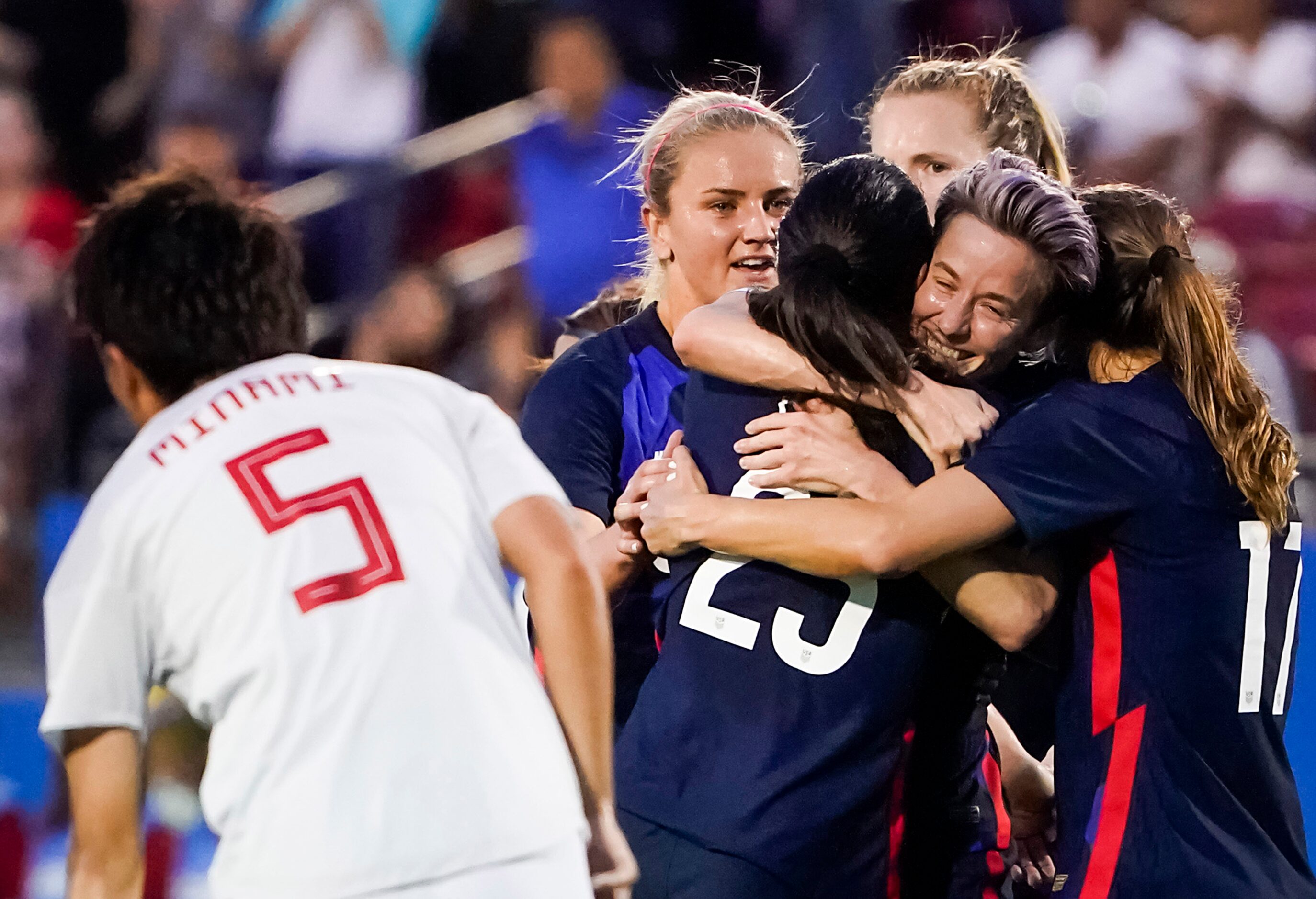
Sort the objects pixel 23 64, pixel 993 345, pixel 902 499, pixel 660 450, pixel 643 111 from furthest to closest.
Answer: pixel 23 64, pixel 643 111, pixel 660 450, pixel 993 345, pixel 902 499

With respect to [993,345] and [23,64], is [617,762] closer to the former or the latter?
[993,345]

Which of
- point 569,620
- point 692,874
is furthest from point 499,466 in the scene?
point 692,874

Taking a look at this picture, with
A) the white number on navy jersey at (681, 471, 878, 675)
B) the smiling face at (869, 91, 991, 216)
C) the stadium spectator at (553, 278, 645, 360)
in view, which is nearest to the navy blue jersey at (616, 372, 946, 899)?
the white number on navy jersey at (681, 471, 878, 675)

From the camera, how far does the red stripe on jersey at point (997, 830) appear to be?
8.37ft

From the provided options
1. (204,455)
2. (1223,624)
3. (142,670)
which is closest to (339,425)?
(204,455)

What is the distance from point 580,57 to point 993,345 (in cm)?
477

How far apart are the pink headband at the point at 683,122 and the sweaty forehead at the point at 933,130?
38 centimetres

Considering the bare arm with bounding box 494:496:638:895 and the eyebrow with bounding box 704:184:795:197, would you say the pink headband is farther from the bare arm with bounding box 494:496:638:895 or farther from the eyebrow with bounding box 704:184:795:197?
the bare arm with bounding box 494:496:638:895

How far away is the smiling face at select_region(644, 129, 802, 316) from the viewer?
9.98 ft

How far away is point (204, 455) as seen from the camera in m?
1.89

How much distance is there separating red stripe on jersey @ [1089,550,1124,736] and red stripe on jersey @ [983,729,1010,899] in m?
0.33

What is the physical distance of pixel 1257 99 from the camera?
20.1 ft

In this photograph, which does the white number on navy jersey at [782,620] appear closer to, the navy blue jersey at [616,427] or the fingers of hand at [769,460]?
the fingers of hand at [769,460]

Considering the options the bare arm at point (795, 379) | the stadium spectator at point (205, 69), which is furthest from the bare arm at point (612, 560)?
the stadium spectator at point (205, 69)
